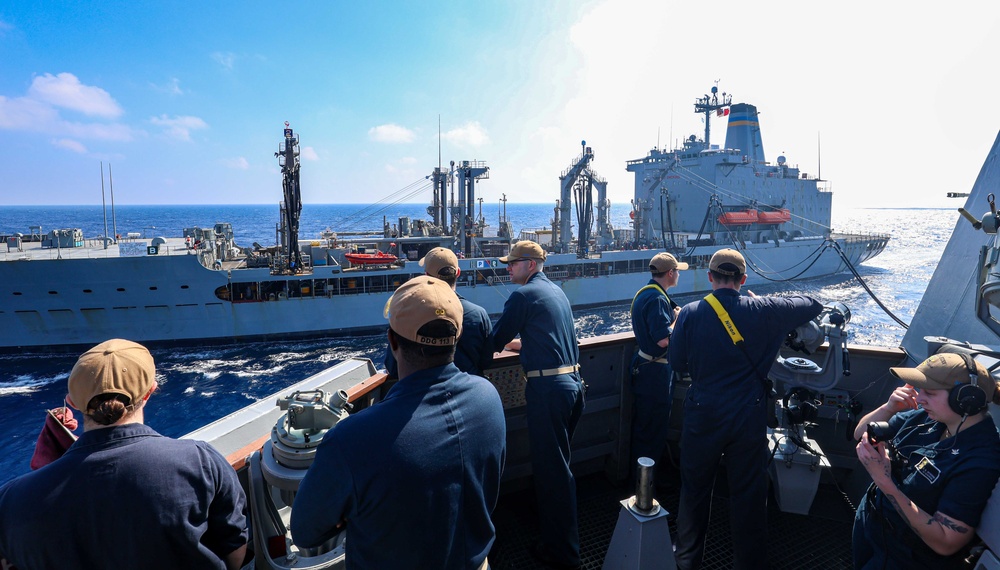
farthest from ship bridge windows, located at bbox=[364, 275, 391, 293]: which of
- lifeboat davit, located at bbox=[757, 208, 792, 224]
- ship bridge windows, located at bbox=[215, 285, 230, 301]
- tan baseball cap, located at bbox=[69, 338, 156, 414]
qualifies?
lifeboat davit, located at bbox=[757, 208, 792, 224]

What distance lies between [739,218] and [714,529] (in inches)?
1129

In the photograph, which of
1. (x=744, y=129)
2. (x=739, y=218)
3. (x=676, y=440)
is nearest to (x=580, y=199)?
(x=739, y=218)

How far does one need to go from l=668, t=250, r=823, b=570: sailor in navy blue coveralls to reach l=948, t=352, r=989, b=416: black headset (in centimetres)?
85

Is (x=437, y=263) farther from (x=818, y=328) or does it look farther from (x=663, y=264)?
(x=818, y=328)

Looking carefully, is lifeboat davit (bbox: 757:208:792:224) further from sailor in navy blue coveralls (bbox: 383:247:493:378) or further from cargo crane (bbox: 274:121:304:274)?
sailor in navy blue coveralls (bbox: 383:247:493:378)

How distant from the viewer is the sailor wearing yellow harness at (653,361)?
3.31 metres

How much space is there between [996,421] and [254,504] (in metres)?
2.90

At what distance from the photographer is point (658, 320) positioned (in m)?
3.29

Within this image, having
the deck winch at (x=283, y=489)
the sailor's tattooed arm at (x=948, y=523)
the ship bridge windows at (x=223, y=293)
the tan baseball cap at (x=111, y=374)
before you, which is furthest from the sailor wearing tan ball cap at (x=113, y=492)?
the ship bridge windows at (x=223, y=293)

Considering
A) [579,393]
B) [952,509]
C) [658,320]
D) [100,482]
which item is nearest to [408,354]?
[100,482]

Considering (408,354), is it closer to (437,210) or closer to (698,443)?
(698,443)

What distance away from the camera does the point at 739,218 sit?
28500 mm

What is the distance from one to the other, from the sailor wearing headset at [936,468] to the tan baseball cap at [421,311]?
5.21ft

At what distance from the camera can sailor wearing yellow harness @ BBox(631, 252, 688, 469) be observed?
3311 millimetres
